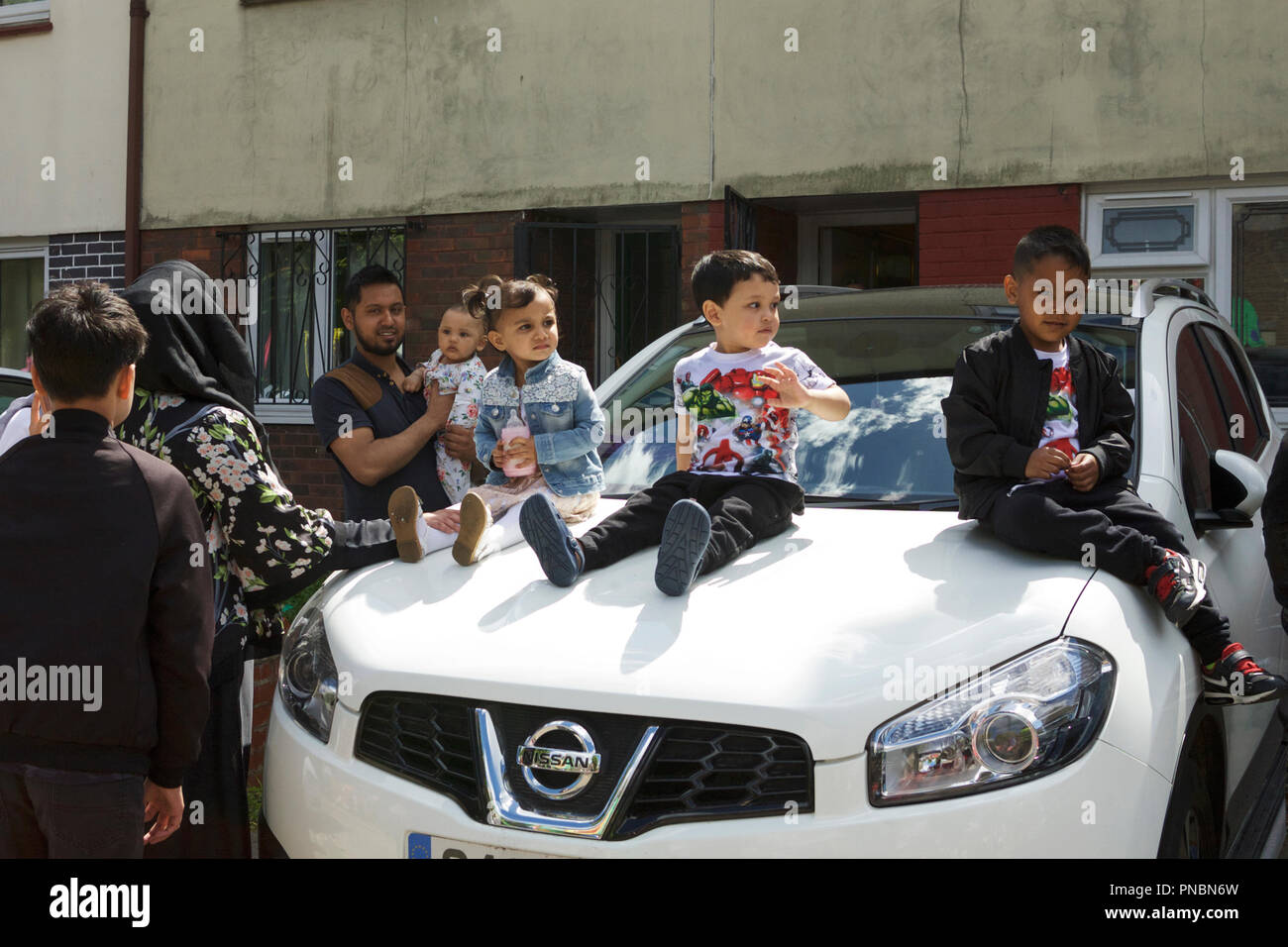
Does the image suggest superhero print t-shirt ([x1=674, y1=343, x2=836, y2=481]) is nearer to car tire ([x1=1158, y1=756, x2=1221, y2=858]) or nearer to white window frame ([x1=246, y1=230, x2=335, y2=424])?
car tire ([x1=1158, y1=756, x2=1221, y2=858])

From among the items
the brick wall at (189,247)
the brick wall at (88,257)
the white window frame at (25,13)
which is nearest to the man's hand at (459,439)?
the brick wall at (189,247)

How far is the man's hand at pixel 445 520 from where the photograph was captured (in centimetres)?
356

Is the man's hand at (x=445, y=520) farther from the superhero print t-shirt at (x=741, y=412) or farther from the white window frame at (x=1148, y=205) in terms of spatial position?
the white window frame at (x=1148, y=205)

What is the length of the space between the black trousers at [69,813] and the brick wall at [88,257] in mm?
9432

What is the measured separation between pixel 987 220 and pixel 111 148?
7.21m

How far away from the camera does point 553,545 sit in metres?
3.08

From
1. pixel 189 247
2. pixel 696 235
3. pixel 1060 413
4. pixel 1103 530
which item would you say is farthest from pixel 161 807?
pixel 189 247

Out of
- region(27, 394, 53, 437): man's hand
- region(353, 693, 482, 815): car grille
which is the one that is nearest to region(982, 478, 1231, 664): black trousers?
region(353, 693, 482, 815): car grille

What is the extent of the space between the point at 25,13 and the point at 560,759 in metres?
11.2

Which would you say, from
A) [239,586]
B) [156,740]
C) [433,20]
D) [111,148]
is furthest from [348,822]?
[111,148]

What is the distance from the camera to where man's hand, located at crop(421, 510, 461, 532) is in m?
3.56

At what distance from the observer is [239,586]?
3.14 metres

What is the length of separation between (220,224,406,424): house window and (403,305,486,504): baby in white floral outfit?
604 cm

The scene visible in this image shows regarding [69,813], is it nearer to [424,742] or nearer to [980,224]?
[424,742]
